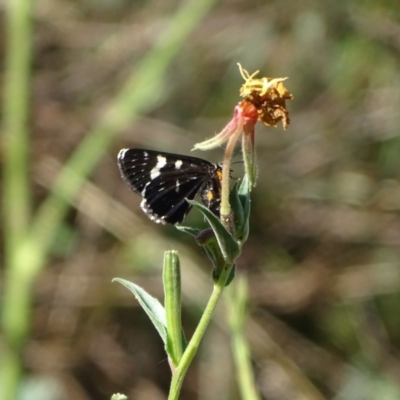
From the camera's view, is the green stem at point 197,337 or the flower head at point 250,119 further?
the flower head at point 250,119

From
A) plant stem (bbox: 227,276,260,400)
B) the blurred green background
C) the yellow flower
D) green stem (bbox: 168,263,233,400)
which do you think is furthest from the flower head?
the blurred green background

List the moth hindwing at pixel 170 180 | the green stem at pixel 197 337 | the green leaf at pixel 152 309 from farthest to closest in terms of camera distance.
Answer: the moth hindwing at pixel 170 180 < the green leaf at pixel 152 309 < the green stem at pixel 197 337

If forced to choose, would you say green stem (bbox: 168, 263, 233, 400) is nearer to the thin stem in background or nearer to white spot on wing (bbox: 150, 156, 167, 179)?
white spot on wing (bbox: 150, 156, 167, 179)

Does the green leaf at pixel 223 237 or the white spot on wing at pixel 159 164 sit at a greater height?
the white spot on wing at pixel 159 164

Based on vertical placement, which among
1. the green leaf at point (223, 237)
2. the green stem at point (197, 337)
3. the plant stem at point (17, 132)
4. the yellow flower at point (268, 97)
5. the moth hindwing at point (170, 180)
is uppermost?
the plant stem at point (17, 132)

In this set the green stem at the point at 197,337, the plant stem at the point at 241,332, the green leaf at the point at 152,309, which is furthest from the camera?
the plant stem at the point at 241,332

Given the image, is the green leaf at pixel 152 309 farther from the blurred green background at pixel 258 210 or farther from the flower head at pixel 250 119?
the blurred green background at pixel 258 210

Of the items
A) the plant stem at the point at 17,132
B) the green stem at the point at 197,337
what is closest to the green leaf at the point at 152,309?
the green stem at the point at 197,337

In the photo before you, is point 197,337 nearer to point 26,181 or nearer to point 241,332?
point 241,332
